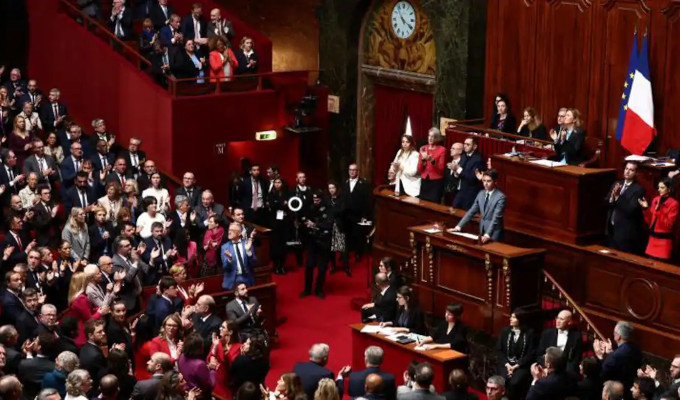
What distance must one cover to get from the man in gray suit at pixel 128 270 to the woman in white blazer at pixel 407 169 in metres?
3.68

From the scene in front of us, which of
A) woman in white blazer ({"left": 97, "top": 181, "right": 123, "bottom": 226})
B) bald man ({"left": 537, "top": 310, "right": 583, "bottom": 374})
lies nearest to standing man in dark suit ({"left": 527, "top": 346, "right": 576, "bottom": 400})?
bald man ({"left": 537, "top": 310, "right": 583, "bottom": 374})

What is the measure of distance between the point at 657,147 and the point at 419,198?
302 centimetres

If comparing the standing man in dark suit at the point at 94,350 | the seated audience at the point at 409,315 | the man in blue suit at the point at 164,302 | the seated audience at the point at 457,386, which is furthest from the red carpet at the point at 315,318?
the seated audience at the point at 457,386

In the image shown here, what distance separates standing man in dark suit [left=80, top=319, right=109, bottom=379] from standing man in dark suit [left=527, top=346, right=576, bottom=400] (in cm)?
399

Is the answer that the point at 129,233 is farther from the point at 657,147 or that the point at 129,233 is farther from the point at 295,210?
the point at 657,147

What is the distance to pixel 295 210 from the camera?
1858 cm

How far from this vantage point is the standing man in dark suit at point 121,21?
66.5 ft

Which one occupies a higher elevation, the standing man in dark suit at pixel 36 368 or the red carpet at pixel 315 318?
the standing man in dark suit at pixel 36 368

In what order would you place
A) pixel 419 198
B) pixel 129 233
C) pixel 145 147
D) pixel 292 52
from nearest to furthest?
pixel 129 233 < pixel 419 198 < pixel 145 147 < pixel 292 52

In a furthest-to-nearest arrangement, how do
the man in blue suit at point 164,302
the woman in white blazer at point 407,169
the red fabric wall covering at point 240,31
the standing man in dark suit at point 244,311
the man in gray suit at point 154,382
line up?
1. the red fabric wall covering at point 240,31
2. the woman in white blazer at point 407,169
3. the standing man in dark suit at point 244,311
4. the man in blue suit at point 164,302
5. the man in gray suit at point 154,382

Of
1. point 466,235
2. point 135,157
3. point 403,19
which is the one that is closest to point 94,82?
point 135,157

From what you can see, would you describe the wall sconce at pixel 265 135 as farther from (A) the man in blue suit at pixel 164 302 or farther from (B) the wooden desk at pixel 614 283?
(A) the man in blue suit at pixel 164 302

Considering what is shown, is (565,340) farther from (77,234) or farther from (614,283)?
(77,234)

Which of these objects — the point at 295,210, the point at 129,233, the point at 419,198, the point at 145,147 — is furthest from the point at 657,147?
the point at 145,147
